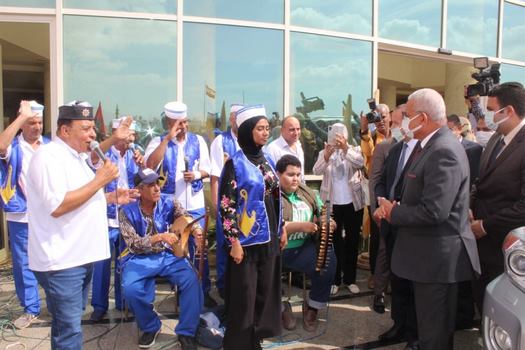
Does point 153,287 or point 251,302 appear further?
point 153,287

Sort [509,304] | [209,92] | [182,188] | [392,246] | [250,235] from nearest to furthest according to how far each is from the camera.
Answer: [509,304] → [250,235] → [392,246] → [182,188] → [209,92]

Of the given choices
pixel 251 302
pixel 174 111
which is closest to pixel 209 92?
pixel 174 111

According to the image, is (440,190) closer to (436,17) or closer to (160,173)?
(160,173)

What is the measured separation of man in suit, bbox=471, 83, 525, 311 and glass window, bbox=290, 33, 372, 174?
11.2 ft

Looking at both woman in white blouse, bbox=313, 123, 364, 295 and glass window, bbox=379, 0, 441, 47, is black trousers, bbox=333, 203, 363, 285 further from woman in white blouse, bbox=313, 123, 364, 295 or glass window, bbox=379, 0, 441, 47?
glass window, bbox=379, 0, 441, 47

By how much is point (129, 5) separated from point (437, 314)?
506 cm

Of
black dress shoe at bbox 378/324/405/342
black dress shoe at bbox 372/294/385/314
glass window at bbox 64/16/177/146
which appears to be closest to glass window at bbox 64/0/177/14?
glass window at bbox 64/16/177/146

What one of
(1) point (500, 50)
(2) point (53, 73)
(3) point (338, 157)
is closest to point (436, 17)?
(1) point (500, 50)

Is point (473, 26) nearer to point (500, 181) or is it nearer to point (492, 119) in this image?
point (492, 119)

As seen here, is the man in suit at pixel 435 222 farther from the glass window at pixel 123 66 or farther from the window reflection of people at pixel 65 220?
the glass window at pixel 123 66

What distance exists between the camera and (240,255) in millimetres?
3209

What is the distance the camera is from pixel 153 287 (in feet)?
12.7

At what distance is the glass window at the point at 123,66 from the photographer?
18.9 feet

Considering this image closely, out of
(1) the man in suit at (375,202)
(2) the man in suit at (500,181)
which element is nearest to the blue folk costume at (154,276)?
(1) the man in suit at (375,202)
